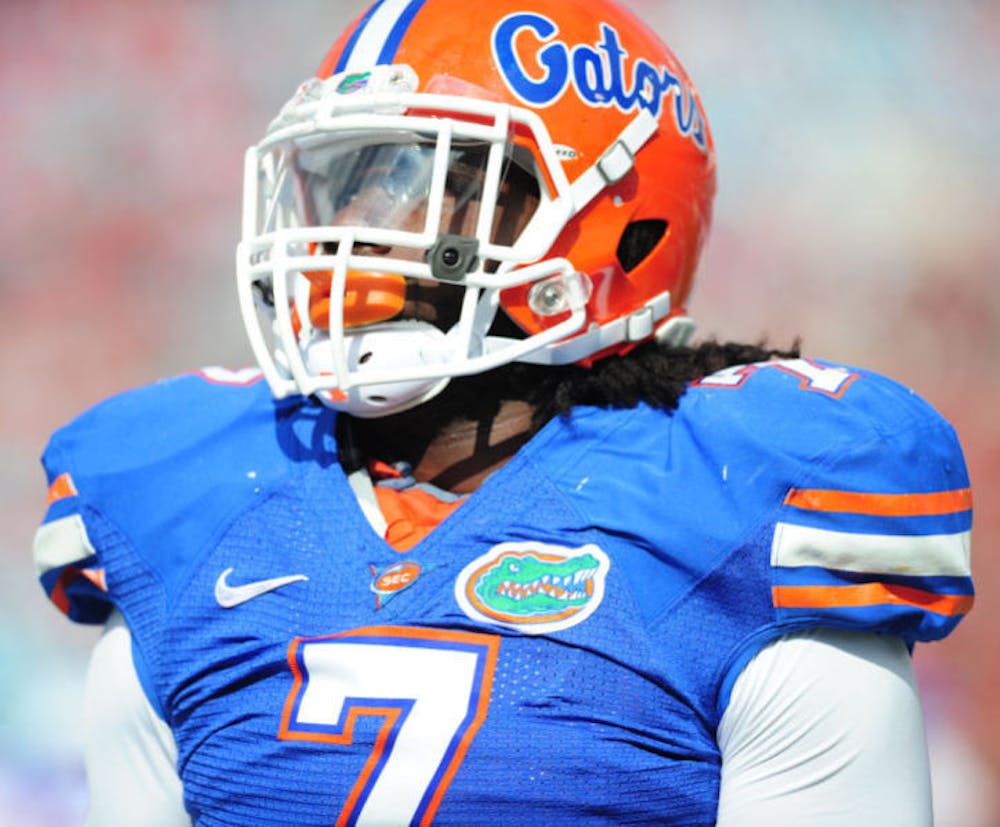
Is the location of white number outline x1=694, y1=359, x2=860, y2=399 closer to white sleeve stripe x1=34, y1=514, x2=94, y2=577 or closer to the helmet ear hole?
the helmet ear hole

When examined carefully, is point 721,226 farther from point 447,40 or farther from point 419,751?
point 419,751

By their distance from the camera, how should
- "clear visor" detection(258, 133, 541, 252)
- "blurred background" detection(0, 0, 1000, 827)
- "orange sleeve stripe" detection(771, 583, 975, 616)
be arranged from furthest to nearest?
"blurred background" detection(0, 0, 1000, 827)
"clear visor" detection(258, 133, 541, 252)
"orange sleeve stripe" detection(771, 583, 975, 616)

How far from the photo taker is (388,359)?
4.61 feet

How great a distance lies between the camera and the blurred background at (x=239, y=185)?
10.7ft

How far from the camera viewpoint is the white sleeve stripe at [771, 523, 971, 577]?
1219 mm

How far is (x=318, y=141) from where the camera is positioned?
→ 1.51m

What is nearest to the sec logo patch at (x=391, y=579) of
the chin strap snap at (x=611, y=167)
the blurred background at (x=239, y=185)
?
the chin strap snap at (x=611, y=167)

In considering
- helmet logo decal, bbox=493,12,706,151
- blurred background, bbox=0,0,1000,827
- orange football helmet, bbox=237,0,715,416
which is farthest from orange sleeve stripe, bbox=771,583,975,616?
blurred background, bbox=0,0,1000,827

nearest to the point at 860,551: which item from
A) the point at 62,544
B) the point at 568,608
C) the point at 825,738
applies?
the point at 825,738

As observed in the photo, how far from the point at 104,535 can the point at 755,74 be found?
Result: 2463 mm

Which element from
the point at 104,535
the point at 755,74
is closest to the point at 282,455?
the point at 104,535

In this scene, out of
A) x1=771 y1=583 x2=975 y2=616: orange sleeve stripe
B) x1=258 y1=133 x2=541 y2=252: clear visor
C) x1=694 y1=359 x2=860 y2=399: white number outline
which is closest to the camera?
x1=771 y1=583 x2=975 y2=616: orange sleeve stripe

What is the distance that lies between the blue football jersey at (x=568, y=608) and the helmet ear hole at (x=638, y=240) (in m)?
0.22

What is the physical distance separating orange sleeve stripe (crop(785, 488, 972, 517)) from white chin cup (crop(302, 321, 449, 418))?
41 cm
